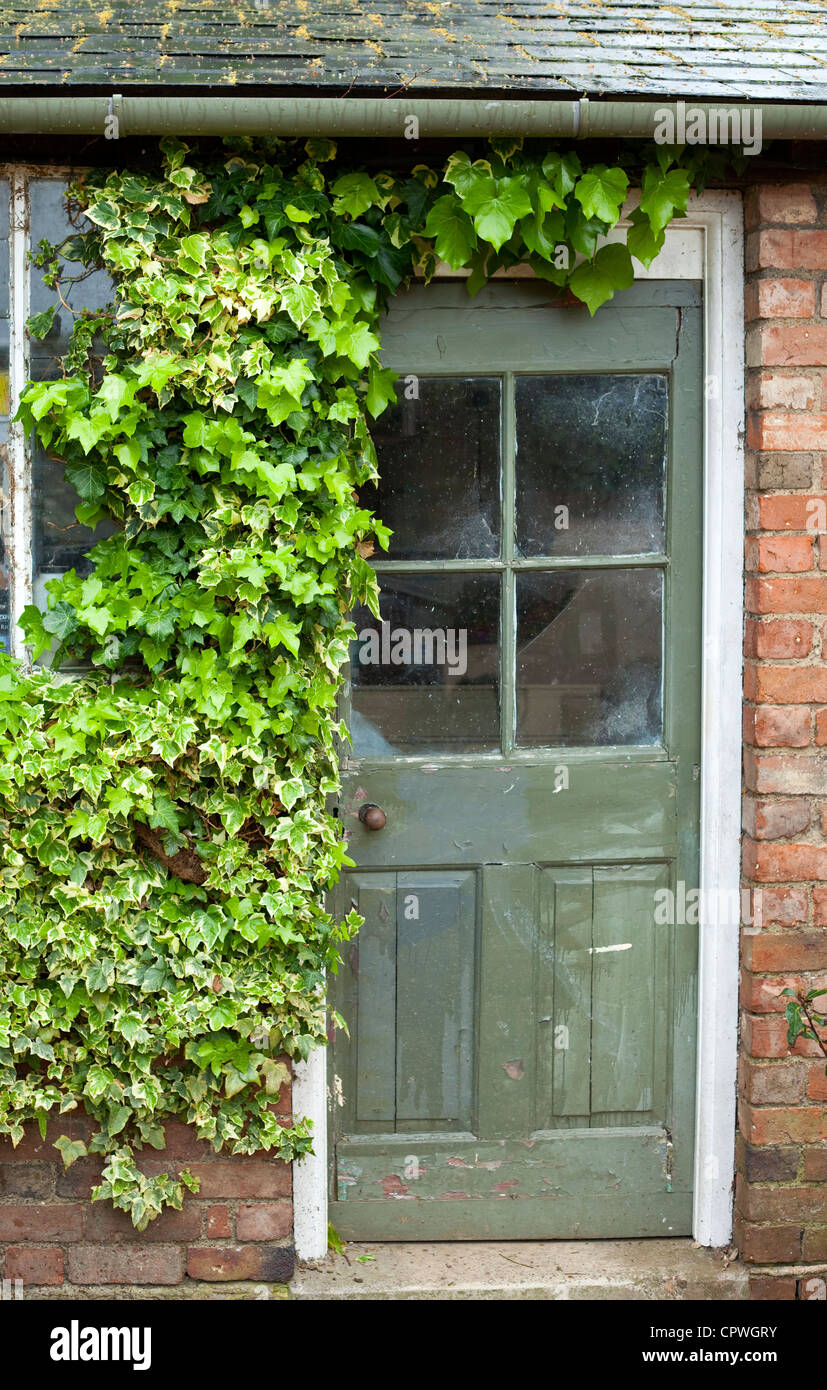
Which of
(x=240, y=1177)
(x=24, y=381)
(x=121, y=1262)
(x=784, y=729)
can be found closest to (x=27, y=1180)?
(x=121, y=1262)

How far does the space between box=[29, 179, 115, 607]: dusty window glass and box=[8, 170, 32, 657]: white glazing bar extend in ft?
0.06

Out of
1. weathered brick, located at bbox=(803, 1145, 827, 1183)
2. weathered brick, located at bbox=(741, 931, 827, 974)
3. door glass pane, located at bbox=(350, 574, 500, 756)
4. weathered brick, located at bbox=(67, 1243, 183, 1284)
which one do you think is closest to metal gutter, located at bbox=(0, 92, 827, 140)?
door glass pane, located at bbox=(350, 574, 500, 756)

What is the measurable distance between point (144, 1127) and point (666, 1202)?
4.62 feet

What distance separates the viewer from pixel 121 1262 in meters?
2.88

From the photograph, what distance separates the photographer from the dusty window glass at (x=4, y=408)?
2.77 meters

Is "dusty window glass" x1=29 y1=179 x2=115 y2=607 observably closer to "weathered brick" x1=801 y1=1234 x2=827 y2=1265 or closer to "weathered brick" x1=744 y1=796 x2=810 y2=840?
"weathered brick" x1=744 y1=796 x2=810 y2=840

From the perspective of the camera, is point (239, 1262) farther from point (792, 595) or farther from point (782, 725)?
point (792, 595)

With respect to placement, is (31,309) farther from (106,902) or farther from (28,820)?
(106,902)

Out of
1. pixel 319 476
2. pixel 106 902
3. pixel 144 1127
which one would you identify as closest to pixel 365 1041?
pixel 144 1127

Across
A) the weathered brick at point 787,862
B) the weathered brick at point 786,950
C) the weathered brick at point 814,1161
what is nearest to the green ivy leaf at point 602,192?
the weathered brick at point 787,862

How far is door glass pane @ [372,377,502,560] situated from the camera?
2.96 m

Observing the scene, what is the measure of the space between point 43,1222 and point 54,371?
209 cm

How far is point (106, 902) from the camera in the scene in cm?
270

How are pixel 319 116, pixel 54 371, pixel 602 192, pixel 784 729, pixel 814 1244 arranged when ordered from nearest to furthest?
pixel 319 116
pixel 602 192
pixel 54 371
pixel 784 729
pixel 814 1244
